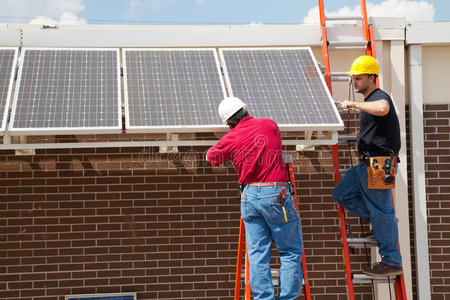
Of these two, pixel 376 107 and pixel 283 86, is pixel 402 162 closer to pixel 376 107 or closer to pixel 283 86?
pixel 376 107

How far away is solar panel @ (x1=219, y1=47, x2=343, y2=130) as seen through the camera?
5.55m

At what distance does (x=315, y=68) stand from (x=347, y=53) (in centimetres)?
92

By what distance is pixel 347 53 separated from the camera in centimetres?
685

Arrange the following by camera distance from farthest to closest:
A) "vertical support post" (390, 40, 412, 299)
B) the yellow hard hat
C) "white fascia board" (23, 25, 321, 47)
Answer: "vertical support post" (390, 40, 412, 299), "white fascia board" (23, 25, 321, 47), the yellow hard hat

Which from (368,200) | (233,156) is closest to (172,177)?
(233,156)

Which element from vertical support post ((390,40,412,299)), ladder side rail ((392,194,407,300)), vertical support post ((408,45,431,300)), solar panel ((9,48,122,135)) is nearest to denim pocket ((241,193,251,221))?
solar panel ((9,48,122,135))

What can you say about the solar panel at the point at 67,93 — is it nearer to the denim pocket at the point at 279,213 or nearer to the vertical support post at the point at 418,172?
the denim pocket at the point at 279,213

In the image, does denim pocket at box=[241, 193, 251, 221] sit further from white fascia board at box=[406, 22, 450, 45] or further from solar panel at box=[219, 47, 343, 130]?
white fascia board at box=[406, 22, 450, 45]

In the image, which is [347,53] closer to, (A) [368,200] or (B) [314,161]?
(B) [314,161]

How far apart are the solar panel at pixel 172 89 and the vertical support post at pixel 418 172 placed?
2642mm

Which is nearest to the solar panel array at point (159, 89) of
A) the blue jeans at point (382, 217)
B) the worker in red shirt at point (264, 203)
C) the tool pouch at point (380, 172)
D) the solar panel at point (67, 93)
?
the solar panel at point (67, 93)

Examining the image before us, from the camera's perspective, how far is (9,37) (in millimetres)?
6262

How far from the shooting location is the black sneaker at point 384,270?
18.1 ft

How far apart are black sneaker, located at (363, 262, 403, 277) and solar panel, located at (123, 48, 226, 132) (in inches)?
89.0
